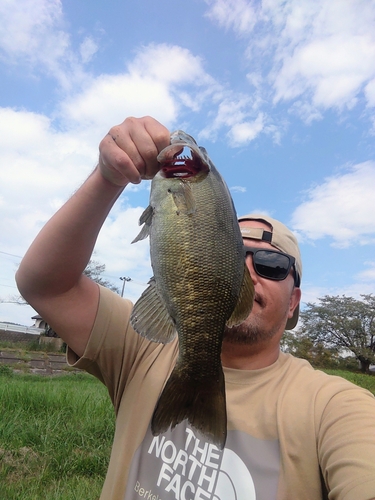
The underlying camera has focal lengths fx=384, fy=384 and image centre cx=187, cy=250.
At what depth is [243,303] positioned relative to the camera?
1.74m

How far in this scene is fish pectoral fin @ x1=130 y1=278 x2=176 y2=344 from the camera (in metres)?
1.67

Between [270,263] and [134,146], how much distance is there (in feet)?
4.37

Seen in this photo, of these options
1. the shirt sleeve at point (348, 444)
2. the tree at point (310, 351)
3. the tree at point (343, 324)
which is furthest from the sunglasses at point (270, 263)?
the tree at point (343, 324)

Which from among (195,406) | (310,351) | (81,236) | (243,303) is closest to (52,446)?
(81,236)

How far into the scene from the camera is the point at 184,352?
1663 mm

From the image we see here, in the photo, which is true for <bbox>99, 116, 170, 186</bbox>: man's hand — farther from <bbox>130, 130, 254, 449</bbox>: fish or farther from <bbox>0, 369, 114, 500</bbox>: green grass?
<bbox>0, 369, 114, 500</bbox>: green grass

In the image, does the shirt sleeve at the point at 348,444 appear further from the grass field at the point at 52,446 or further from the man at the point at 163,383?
the grass field at the point at 52,446

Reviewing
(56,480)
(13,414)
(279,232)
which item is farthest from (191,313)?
(13,414)

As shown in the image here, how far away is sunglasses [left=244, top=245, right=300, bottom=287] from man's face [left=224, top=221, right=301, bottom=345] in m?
0.03

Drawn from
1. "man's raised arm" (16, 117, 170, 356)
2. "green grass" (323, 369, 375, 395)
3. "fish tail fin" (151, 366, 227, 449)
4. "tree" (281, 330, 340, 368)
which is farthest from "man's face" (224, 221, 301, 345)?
"tree" (281, 330, 340, 368)

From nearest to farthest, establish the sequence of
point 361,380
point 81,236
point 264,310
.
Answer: point 81,236 < point 264,310 < point 361,380

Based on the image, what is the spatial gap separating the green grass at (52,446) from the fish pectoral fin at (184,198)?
313cm

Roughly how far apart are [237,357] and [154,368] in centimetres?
52

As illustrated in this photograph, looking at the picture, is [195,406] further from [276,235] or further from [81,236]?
[276,235]
